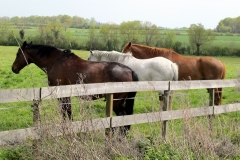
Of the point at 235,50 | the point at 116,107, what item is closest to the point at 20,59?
the point at 116,107

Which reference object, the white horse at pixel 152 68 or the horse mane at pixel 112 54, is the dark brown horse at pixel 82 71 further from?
the white horse at pixel 152 68

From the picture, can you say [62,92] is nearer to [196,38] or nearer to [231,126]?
[231,126]

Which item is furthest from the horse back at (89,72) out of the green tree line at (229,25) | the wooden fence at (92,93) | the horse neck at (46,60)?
the green tree line at (229,25)

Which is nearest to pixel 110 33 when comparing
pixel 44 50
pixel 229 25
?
pixel 44 50

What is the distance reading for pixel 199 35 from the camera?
A: 60094mm

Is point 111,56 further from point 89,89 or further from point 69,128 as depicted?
point 69,128

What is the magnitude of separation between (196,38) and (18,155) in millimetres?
56913

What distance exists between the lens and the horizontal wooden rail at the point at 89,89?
4239 mm

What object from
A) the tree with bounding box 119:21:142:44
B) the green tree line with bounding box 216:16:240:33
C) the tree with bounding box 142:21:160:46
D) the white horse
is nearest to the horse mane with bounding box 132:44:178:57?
the white horse

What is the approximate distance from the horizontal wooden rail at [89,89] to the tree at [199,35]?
50621 millimetres

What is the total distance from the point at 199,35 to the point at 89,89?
189 ft

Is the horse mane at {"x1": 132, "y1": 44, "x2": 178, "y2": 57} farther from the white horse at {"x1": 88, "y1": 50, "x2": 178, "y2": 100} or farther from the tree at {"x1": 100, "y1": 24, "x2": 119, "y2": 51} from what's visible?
the tree at {"x1": 100, "y1": 24, "x2": 119, "y2": 51}

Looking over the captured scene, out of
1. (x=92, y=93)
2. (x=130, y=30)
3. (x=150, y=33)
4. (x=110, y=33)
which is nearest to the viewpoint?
(x=92, y=93)

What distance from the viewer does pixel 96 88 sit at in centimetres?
511
